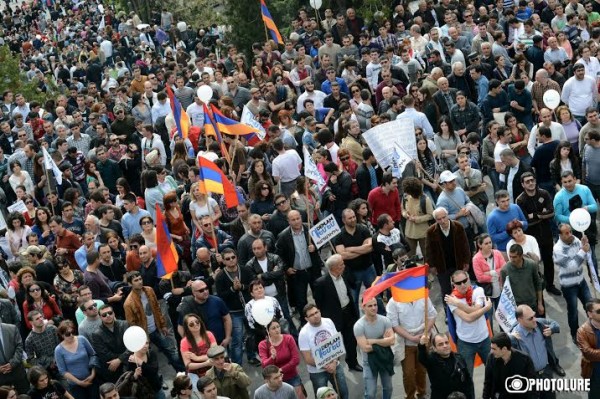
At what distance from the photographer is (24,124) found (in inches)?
908

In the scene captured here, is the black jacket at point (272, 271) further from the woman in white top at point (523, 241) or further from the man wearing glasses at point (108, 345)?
the woman in white top at point (523, 241)

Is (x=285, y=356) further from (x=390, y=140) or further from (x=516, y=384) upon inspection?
(x=390, y=140)

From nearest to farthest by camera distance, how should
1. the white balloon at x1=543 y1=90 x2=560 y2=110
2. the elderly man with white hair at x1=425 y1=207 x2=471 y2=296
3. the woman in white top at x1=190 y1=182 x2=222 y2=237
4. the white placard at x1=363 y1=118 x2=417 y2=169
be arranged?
the elderly man with white hair at x1=425 y1=207 x2=471 y2=296
the white placard at x1=363 y1=118 x2=417 y2=169
the woman in white top at x1=190 y1=182 x2=222 y2=237
the white balloon at x1=543 y1=90 x2=560 y2=110

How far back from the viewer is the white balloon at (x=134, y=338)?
13.0 m

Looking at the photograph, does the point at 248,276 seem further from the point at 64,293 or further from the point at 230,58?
the point at 230,58

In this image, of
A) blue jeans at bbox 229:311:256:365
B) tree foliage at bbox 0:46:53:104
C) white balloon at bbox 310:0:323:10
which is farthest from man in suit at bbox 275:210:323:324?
tree foliage at bbox 0:46:53:104

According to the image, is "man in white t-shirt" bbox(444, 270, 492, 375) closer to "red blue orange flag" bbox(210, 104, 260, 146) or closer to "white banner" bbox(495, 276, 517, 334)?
"white banner" bbox(495, 276, 517, 334)

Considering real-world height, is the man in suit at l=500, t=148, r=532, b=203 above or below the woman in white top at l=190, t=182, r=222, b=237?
below

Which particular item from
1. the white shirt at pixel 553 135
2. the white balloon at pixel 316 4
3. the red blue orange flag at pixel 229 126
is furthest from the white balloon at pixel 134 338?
the white balloon at pixel 316 4

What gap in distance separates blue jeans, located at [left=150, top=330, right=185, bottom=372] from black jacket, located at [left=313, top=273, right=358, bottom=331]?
1.92m

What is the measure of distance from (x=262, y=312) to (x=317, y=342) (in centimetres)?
77

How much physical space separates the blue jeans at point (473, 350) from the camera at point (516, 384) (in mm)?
1271

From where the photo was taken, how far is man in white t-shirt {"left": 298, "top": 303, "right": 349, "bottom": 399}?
12828 millimetres

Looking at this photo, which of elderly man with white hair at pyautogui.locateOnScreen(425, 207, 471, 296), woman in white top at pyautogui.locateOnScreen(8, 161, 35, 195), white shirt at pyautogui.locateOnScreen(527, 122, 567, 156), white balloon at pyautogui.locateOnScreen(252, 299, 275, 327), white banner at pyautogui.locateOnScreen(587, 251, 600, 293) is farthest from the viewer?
woman in white top at pyautogui.locateOnScreen(8, 161, 35, 195)
